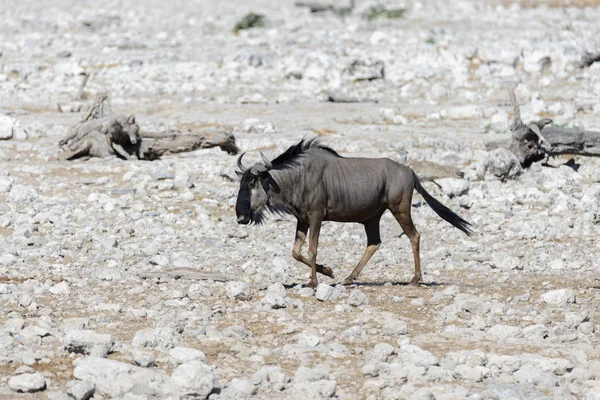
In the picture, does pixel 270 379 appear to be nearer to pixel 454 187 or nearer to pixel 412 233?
pixel 412 233

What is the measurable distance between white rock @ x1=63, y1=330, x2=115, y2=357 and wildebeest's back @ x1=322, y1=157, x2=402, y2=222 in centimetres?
344

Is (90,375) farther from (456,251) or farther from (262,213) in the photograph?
(456,251)

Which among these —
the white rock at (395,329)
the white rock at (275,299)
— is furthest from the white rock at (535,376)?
the white rock at (275,299)

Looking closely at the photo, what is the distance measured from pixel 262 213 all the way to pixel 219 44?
66.4 feet

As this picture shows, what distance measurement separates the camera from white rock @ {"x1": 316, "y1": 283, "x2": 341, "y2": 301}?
9773 millimetres

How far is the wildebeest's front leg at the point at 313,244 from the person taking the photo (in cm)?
1036

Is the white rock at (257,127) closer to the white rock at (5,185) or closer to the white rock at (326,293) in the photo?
the white rock at (5,185)

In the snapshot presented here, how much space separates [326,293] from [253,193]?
136cm

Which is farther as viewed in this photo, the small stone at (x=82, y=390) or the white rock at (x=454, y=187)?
the white rock at (x=454, y=187)

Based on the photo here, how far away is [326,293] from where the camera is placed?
9.77m

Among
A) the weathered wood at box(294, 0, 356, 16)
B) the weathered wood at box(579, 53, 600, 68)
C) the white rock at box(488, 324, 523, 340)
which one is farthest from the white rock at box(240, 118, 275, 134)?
the weathered wood at box(294, 0, 356, 16)

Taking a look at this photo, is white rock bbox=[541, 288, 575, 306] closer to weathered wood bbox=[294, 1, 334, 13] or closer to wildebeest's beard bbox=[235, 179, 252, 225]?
wildebeest's beard bbox=[235, 179, 252, 225]

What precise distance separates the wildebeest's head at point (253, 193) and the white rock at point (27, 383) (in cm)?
353

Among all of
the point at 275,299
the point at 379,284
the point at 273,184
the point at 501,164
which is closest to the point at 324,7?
the point at 501,164
